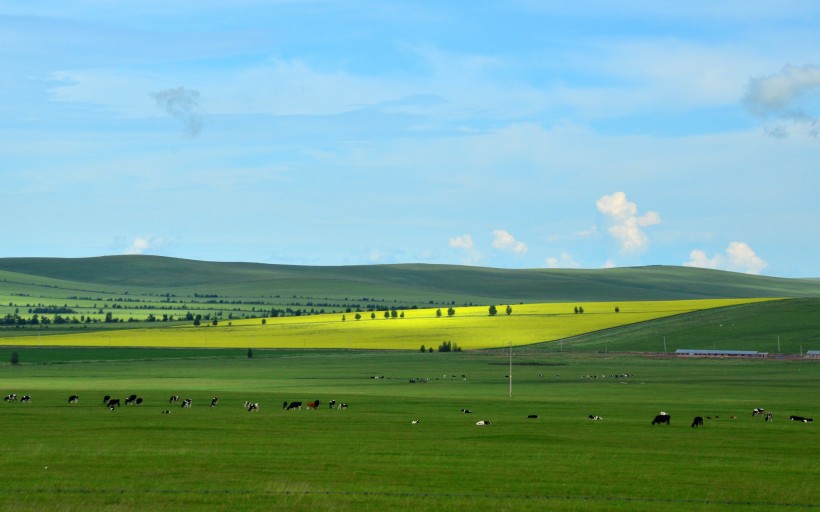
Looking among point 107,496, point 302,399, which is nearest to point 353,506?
point 107,496

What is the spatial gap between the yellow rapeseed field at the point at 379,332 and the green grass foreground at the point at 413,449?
71.9m

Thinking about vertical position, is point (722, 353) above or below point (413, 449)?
above

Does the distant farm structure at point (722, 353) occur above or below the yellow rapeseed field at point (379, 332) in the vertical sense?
below

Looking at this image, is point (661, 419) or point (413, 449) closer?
point (413, 449)

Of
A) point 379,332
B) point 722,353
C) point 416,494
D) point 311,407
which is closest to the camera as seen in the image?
point 416,494

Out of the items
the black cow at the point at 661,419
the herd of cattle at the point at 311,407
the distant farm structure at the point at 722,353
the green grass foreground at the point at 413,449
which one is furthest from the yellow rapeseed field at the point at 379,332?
the black cow at the point at 661,419

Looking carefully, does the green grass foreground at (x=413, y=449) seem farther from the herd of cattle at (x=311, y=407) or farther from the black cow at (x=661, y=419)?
the black cow at (x=661, y=419)

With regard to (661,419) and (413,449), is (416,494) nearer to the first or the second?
(413,449)

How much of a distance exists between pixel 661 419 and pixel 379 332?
407ft

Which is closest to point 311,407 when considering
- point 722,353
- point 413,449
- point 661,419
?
point 661,419

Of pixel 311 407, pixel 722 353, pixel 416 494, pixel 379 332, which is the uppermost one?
pixel 379 332

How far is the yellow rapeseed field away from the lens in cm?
16212

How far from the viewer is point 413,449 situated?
125 feet

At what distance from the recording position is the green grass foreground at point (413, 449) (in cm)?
2716
